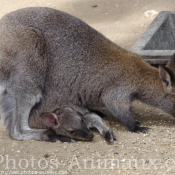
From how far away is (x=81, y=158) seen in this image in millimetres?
5305

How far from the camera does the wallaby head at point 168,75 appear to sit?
5.84 m

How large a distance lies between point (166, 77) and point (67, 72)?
41.9 inches

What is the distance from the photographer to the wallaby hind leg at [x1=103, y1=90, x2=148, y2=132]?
19.5 feet

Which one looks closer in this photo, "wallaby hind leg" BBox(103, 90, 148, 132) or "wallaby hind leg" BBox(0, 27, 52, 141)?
"wallaby hind leg" BBox(0, 27, 52, 141)

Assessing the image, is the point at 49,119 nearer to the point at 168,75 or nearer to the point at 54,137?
the point at 54,137

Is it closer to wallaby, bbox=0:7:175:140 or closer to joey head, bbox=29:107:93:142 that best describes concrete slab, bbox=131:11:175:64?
wallaby, bbox=0:7:175:140

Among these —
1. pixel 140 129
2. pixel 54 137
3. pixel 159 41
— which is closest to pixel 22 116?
pixel 54 137

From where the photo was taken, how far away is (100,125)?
5.97m

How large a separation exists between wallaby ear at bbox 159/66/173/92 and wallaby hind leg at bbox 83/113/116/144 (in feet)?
2.54

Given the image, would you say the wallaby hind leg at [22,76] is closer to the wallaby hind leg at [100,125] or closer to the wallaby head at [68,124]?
the wallaby head at [68,124]

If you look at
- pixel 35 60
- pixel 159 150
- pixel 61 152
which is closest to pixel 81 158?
pixel 61 152

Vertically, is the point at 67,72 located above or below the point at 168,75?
below

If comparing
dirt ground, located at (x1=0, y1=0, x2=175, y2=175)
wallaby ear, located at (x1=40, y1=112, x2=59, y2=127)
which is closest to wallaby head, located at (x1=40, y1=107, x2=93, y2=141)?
wallaby ear, located at (x1=40, y1=112, x2=59, y2=127)

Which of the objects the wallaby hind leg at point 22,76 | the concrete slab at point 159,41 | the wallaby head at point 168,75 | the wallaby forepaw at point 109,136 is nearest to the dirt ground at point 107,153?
the wallaby forepaw at point 109,136
